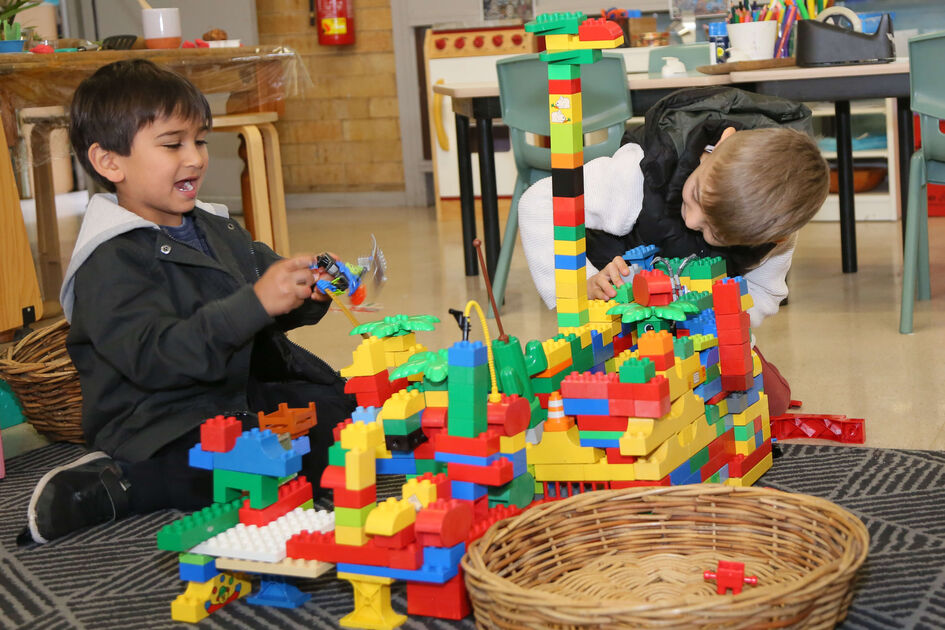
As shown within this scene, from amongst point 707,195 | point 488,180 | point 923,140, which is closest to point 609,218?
point 707,195

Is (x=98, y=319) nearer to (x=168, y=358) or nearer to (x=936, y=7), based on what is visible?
(x=168, y=358)

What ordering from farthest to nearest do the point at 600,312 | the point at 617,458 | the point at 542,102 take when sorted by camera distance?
the point at 542,102
the point at 600,312
the point at 617,458

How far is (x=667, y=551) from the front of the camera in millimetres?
1250

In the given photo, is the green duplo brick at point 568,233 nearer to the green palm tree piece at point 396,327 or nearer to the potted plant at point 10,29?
the green palm tree piece at point 396,327

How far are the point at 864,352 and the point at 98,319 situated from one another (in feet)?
5.06

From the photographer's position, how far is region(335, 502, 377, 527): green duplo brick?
3.65ft

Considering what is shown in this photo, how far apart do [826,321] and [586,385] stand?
59.6 inches

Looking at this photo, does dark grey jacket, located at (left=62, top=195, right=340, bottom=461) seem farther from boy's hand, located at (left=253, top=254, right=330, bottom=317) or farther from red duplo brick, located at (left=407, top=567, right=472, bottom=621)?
red duplo brick, located at (left=407, top=567, right=472, bottom=621)

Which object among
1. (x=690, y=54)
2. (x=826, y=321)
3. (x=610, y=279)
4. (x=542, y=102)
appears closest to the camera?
(x=610, y=279)

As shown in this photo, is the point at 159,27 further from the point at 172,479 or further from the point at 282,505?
the point at 282,505

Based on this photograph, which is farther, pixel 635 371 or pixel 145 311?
pixel 145 311

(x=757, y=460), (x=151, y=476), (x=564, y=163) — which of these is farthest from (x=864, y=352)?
(x=151, y=476)

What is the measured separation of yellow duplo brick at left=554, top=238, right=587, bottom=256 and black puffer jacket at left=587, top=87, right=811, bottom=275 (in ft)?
1.03

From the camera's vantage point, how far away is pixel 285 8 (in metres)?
5.08
